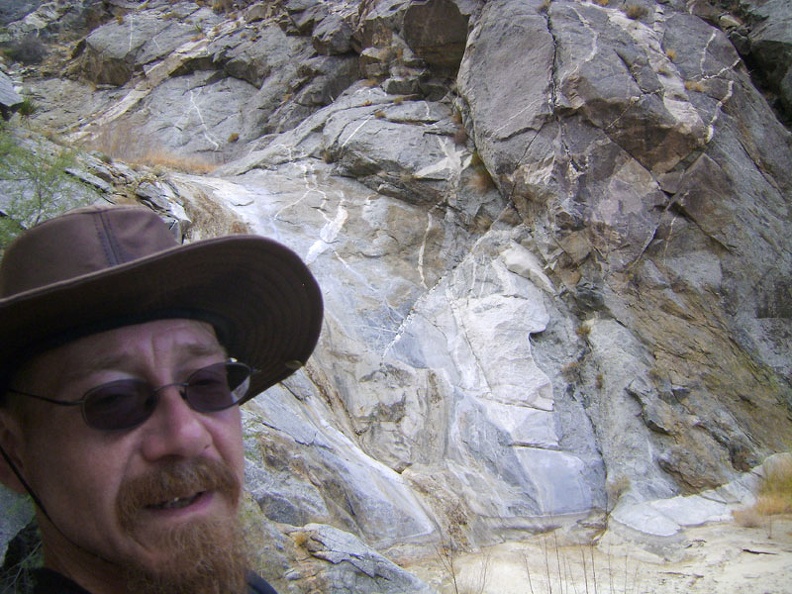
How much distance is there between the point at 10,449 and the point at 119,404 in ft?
1.16

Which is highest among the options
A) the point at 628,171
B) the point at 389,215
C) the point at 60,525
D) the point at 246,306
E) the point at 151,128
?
the point at 246,306

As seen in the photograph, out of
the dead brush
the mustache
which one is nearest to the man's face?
the mustache

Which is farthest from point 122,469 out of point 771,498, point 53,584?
point 771,498

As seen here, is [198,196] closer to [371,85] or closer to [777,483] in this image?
[371,85]

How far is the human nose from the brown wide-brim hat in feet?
0.74

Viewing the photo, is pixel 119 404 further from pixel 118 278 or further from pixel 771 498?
pixel 771 498

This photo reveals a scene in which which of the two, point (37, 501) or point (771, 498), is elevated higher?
point (37, 501)

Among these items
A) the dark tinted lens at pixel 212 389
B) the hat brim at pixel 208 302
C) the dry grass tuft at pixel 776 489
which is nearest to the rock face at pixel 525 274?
the dry grass tuft at pixel 776 489

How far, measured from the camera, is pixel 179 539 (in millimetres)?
1495

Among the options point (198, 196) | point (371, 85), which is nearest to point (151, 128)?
point (371, 85)

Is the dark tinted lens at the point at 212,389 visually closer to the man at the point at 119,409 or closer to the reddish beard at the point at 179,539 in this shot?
the man at the point at 119,409

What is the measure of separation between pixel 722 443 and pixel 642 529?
1.86m

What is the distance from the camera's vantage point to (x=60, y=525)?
4.98ft

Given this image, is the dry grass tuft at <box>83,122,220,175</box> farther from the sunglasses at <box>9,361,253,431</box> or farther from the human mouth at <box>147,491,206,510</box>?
the human mouth at <box>147,491,206,510</box>
